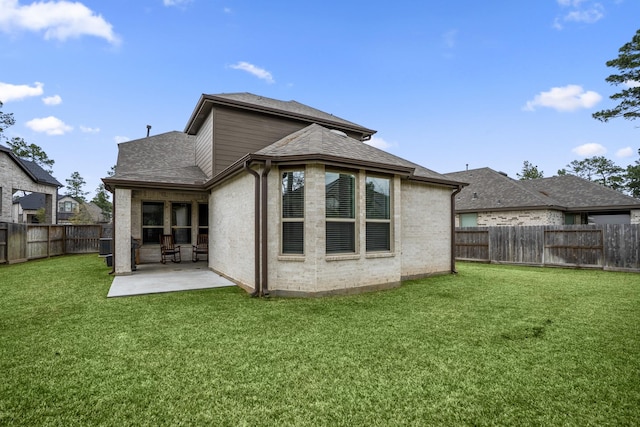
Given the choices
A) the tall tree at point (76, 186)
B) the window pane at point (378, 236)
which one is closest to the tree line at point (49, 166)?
the tall tree at point (76, 186)

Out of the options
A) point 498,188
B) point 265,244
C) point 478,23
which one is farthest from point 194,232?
point 498,188

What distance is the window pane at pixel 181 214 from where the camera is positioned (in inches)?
448

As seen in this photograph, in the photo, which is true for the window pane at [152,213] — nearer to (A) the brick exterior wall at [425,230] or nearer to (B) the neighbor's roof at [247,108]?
(B) the neighbor's roof at [247,108]

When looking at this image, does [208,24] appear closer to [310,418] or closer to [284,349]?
[284,349]

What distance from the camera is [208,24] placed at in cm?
1184

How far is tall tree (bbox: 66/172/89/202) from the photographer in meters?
50.1

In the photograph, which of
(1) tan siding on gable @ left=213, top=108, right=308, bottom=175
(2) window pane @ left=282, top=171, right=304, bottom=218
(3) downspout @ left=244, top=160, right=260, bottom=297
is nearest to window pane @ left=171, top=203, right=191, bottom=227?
(1) tan siding on gable @ left=213, top=108, right=308, bottom=175

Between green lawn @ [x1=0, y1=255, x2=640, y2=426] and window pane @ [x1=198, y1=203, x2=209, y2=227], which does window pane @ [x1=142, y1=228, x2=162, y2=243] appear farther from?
green lawn @ [x1=0, y1=255, x2=640, y2=426]

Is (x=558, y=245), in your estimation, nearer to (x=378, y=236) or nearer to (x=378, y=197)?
(x=378, y=236)

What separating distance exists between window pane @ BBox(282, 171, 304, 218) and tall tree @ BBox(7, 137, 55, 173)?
34.1 meters

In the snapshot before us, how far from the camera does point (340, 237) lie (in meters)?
6.59

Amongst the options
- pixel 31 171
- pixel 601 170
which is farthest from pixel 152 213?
pixel 601 170

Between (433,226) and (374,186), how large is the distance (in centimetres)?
309

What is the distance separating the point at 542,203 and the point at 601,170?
28947 mm
